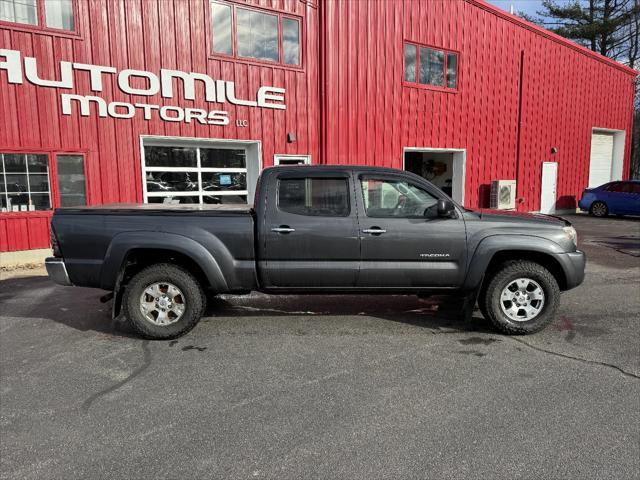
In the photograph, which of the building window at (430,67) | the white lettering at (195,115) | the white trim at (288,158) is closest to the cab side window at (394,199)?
the white trim at (288,158)

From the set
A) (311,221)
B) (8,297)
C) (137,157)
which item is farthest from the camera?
(137,157)

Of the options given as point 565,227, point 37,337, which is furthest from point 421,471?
point 37,337

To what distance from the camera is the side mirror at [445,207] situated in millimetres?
4621

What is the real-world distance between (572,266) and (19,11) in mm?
10197

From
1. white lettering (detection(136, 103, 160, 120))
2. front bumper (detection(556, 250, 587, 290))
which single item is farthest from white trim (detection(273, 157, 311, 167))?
front bumper (detection(556, 250, 587, 290))

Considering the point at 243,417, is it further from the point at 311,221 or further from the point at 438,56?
the point at 438,56

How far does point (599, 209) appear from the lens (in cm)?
1750

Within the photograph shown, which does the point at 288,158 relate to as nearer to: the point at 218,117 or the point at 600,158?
the point at 218,117

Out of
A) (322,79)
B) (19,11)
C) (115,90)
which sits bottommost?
(115,90)

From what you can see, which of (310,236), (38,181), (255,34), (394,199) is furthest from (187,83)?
(394,199)

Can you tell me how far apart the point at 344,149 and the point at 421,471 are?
34.3 feet

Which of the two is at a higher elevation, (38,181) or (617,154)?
(617,154)

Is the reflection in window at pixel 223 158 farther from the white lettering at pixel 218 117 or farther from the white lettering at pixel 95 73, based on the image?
the white lettering at pixel 95 73

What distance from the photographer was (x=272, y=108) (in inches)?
442
